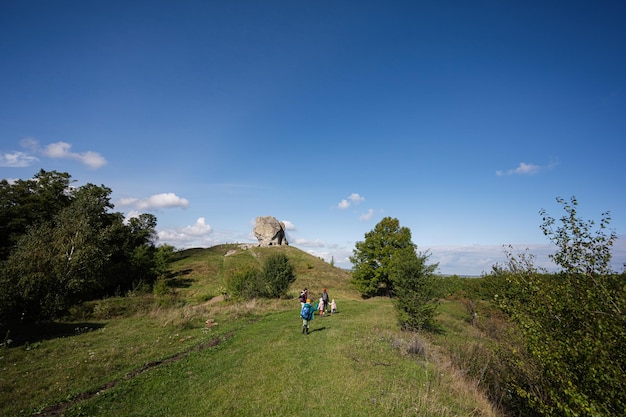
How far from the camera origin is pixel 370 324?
20.9 m

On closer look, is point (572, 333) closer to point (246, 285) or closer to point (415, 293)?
point (415, 293)

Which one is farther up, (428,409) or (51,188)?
(51,188)

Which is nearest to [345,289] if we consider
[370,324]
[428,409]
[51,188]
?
[370,324]

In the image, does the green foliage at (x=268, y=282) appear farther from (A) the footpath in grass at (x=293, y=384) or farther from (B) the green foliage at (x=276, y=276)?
(A) the footpath in grass at (x=293, y=384)

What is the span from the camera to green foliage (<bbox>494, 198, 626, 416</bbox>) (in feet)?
19.8

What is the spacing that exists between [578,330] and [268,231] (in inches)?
3534

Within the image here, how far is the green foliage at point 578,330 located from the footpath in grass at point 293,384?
131 inches

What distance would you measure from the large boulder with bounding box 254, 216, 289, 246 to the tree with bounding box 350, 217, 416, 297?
174 ft

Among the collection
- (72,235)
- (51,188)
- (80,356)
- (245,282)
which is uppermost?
(51,188)

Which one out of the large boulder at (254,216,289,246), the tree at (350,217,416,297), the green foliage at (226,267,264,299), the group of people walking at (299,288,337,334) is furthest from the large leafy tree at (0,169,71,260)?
the large boulder at (254,216,289,246)

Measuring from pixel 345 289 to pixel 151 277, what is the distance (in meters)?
36.6

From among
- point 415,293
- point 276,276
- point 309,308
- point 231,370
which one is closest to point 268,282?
point 276,276

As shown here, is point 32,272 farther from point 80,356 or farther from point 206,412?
point 206,412

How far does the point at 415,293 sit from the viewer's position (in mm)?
19688
